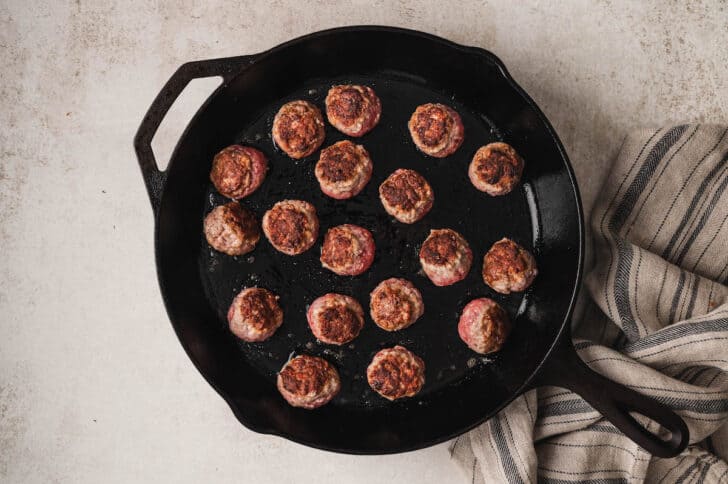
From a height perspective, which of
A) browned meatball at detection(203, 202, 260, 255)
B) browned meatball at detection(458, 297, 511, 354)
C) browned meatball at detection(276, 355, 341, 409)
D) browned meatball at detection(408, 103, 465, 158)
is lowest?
browned meatball at detection(276, 355, 341, 409)

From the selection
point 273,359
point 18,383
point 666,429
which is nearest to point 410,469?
point 273,359

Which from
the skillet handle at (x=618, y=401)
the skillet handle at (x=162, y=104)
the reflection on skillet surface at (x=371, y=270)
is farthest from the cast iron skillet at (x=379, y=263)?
the skillet handle at (x=618, y=401)

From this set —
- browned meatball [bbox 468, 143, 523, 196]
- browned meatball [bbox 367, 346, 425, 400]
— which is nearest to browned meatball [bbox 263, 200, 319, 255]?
browned meatball [bbox 367, 346, 425, 400]

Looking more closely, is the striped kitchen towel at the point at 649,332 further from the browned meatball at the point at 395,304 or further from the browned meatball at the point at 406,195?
the browned meatball at the point at 406,195

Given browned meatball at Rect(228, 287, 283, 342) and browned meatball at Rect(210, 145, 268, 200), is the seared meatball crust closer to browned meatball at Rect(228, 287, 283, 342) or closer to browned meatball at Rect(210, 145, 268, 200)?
browned meatball at Rect(228, 287, 283, 342)

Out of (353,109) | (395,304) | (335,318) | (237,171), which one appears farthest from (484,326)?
(237,171)

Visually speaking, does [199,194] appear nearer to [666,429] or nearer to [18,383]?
[18,383]
